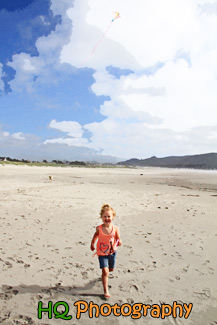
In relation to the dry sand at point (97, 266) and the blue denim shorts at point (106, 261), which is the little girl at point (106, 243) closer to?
the blue denim shorts at point (106, 261)

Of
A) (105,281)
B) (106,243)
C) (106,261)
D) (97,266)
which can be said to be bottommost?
(97,266)

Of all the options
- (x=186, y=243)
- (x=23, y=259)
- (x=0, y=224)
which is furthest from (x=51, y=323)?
(x=0, y=224)

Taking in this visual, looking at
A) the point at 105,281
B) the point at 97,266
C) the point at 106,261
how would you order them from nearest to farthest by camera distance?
the point at 105,281, the point at 106,261, the point at 97,266

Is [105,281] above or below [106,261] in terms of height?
below

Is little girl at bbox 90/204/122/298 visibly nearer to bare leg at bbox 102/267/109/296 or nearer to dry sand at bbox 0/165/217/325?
bare leg at bbox 102/267/109/296

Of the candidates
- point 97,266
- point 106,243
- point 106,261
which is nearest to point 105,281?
point 106,261

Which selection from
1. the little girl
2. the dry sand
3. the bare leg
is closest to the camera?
the dry sand

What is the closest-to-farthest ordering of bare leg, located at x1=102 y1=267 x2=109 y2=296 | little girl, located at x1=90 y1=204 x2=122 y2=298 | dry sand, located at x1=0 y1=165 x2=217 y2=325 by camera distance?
dry sand, located at x1=0 y1=165 x2=217 y2=325 → bare leg, located at x1=102 y1=267 x2=109 y2=296 → little girl, located at x1=90 y1=204 x2=122 y2=298

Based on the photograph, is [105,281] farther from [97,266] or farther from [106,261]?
[97,266]

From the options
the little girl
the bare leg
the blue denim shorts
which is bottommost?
the bare leg

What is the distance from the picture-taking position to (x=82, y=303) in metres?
3.71

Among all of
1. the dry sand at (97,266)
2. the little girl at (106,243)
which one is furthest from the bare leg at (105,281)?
the dry sand at (97,266)

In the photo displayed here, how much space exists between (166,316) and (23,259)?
11.1 ft

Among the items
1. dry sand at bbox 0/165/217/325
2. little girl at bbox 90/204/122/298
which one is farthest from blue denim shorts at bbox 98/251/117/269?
dry sand at bbox 0/165/217/325
